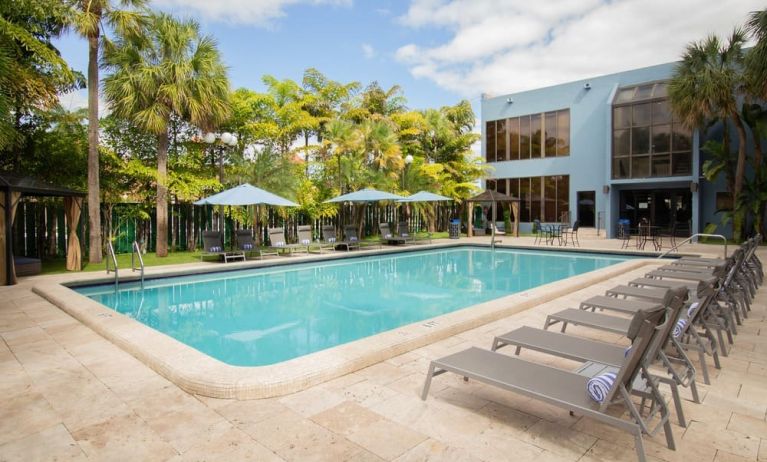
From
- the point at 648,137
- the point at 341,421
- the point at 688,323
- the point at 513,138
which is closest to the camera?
the point at 341,421

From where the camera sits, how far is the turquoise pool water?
6.31 m

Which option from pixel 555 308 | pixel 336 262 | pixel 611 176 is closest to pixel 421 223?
pixel 611 176

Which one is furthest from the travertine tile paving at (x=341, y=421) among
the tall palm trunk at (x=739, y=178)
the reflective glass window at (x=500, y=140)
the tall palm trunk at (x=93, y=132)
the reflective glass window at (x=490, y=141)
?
the reflective glass window at (x=490, y=141)

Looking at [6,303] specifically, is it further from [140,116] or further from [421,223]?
[421,223]

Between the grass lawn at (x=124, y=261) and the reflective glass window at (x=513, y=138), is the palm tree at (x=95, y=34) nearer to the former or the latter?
the grass lawn at (x=124, y=261)

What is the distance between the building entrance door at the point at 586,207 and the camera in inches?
867

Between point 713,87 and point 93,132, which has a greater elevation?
point 713,87

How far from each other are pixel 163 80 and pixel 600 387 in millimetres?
13474

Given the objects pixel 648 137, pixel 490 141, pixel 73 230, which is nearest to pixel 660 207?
pixel 648 137

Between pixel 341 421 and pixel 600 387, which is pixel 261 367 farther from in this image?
pixel 600 387

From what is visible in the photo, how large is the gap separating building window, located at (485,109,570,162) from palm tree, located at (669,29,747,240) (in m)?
6.23

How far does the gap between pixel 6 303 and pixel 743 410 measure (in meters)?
9.27

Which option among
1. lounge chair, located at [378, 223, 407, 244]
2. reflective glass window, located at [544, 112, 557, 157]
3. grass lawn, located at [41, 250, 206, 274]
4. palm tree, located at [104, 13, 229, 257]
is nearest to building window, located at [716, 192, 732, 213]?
reflective glass window, located at [544, 112, 557, 157]

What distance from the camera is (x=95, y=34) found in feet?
36.1
